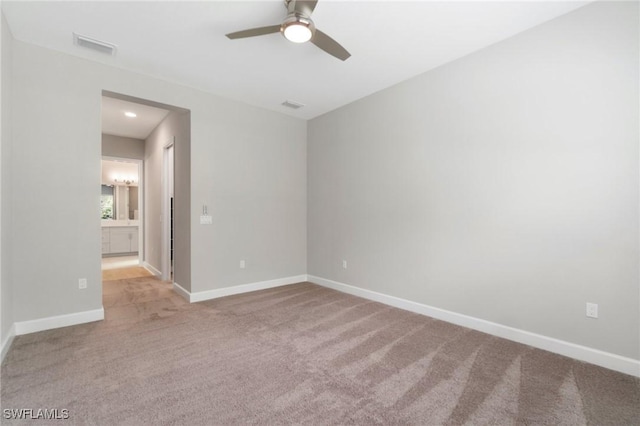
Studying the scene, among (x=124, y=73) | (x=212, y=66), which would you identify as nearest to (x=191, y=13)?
(x=212, y=66)

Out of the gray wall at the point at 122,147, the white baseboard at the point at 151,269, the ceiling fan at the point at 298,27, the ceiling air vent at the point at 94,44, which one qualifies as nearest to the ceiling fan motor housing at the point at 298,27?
the ceiling fan at the point at 298,27

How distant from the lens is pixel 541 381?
2.10 metres

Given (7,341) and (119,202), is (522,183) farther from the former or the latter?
(119,202)

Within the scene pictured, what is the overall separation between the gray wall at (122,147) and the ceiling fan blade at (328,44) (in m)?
5.62

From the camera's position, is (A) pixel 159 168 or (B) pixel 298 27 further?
(A) pixel 159 168

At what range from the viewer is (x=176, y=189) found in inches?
178

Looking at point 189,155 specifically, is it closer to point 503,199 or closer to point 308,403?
point 308,403

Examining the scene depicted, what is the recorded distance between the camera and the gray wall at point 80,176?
289 cm

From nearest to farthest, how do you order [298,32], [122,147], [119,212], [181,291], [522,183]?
[298,32], [522,183], [181,291], [122,147], [119,212]

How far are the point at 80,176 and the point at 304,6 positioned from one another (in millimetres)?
2926

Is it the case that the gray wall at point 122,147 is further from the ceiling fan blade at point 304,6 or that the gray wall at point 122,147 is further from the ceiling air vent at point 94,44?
the ceiling fan blade at point 304,6

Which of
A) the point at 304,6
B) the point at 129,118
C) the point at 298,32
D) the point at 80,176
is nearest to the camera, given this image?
the point at 304,6

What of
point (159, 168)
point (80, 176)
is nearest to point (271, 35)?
point (80, 176)

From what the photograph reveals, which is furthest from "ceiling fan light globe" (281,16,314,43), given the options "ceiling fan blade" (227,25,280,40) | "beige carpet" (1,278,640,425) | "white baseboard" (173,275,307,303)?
"white baseboard" (173,275,307,303)
